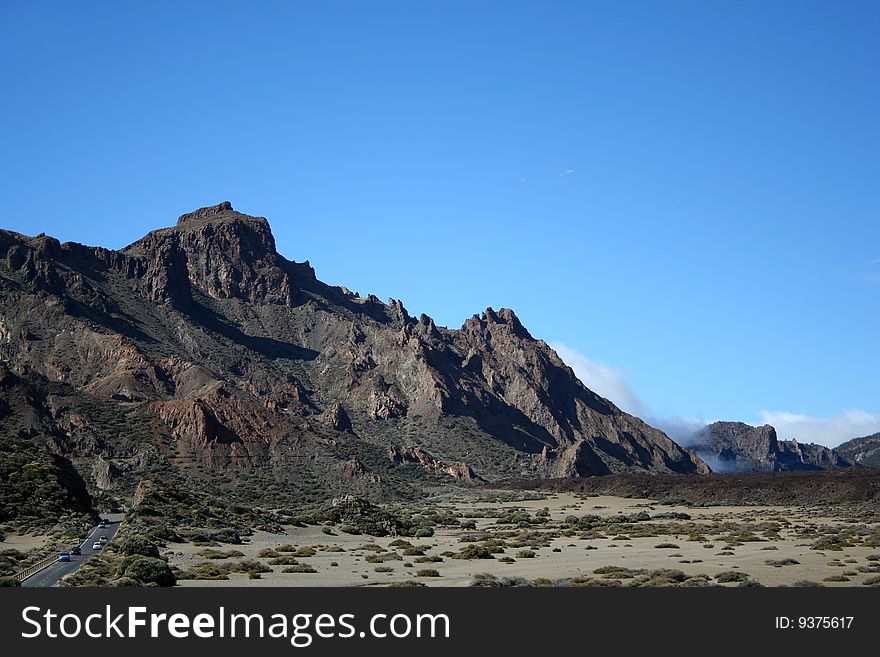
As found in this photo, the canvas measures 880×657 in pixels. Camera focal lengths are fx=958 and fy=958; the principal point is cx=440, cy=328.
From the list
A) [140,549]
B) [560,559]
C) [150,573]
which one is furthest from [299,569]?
[560,559]

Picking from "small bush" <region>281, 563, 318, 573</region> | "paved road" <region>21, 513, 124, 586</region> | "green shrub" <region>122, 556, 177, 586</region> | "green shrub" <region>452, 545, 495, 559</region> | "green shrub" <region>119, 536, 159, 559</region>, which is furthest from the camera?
"green shrub" <region>452, 545, 495, 559</region>

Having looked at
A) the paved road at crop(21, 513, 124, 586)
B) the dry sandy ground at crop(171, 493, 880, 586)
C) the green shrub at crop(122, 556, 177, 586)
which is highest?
the green shrub at crop(122, 556, 177, 586)

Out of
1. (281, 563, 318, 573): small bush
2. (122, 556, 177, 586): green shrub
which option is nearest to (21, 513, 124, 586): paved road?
(122, 556, 177, 586): green shrub

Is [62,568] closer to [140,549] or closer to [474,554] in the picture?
[140,549]

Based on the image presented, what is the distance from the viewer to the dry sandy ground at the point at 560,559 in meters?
42.5

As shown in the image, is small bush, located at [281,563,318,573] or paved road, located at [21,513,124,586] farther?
small bush, located at [281,563,318,573]

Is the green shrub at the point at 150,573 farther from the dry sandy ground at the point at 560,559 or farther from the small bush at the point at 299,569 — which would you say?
the small bush at the point at 299,569

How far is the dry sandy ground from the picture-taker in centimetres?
4250

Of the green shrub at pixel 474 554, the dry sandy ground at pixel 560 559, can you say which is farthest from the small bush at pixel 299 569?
the green shrub at pixel 474 554

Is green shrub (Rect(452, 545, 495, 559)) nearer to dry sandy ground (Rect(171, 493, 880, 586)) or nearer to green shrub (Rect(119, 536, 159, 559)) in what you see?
dry sandy ground (Rect(171, 493, 880, 586))

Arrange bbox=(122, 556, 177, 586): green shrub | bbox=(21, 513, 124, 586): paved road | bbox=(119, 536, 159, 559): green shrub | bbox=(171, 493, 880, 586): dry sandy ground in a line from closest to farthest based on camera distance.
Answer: bbox=(122, 556, 177, 586): green shrub < bbox=(21, 513, 124, 586): paved road < bbox=(171, 493, 880, 586): dry sandy ground < bbox=(119, 536, 159, 559): green shrub

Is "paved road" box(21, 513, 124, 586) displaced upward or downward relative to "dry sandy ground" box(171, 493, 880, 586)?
upward
